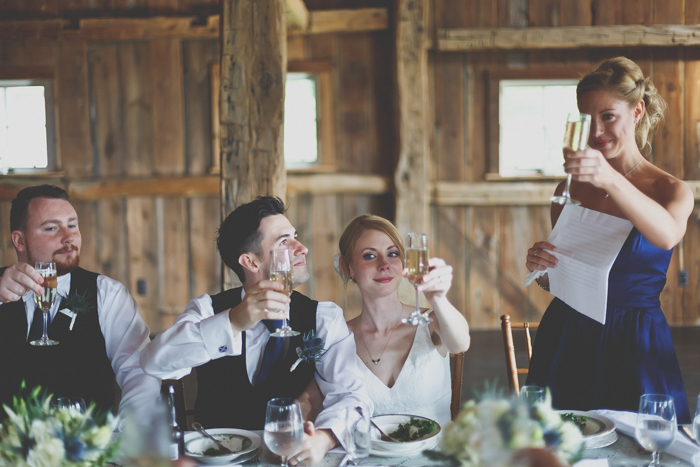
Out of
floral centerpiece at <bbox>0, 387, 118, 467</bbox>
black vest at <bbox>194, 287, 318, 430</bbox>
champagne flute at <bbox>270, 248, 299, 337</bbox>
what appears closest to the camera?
floral centerpiece at <bbox>0, 387, 118, 467</bbox>

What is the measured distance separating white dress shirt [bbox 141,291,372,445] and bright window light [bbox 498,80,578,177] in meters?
3.60

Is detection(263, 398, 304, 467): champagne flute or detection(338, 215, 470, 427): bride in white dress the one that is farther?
detection(338, 215, 470, 427): bride in white dress

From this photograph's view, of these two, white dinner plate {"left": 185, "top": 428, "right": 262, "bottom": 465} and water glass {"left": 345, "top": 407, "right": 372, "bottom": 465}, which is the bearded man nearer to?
white dinner plate {"left": 185, "top": 428, "right": 262, "bottom": 465}

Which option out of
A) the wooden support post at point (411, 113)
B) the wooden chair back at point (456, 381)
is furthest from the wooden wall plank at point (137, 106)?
the wooden chair back at point (456, 381)

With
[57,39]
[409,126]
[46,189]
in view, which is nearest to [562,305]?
[46,189]

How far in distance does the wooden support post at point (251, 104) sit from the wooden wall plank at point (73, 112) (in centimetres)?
284

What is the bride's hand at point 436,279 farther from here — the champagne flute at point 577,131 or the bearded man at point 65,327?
the bearded man at point 65,327

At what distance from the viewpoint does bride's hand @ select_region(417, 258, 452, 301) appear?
168cm

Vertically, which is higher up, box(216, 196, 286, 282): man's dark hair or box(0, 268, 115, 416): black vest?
box(216, 196, 286, 282): man's dark hair

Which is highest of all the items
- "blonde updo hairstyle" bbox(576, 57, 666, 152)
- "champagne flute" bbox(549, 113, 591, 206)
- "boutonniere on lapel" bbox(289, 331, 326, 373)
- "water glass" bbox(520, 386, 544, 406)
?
"blonde updo hairstyle" bbox(576, 57, 666, 152)

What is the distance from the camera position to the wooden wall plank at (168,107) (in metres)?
5.18

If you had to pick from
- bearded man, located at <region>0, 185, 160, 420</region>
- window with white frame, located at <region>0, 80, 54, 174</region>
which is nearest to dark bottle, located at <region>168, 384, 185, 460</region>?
bearded man, located at <region>0, 185, 160, 420</region>

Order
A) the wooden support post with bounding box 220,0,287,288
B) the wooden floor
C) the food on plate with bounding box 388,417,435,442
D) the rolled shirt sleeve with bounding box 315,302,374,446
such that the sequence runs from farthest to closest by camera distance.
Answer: the wooden floor, the wooden support post with bounding box 220,0,287,288, the rolled shirt sleeve with bounding box 315,302,374,446, the food on plate with bounding box 388,417,435,442

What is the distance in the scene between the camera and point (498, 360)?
4465mm
